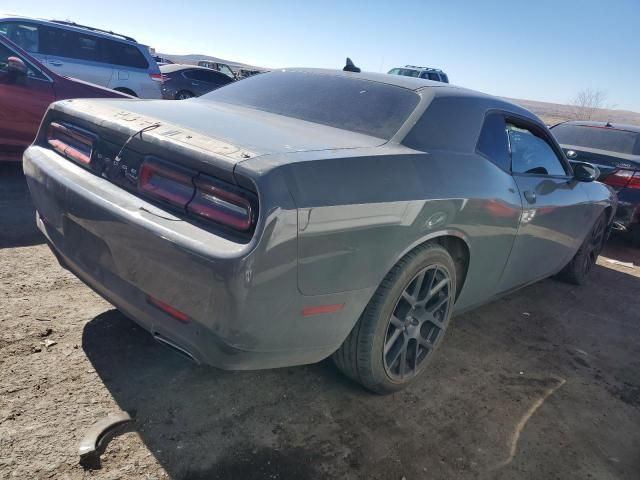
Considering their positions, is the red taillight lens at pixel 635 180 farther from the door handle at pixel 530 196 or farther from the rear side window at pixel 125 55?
the rear side window at pixel 125 55

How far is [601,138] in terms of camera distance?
6641 mm

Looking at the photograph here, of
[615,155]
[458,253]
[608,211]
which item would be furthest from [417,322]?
[615,155]

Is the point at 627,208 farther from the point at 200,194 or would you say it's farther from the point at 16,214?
the point at 16,214

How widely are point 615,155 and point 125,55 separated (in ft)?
27.5

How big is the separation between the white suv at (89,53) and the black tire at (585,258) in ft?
24.0

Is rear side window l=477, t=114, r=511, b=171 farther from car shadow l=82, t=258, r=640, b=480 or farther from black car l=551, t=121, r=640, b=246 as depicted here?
black car l=551, t=121, r=640, b=246

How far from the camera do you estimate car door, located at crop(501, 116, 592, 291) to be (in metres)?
3.14

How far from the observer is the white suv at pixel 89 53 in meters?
8.07

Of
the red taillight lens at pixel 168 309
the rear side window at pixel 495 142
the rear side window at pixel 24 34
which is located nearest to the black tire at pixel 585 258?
the rear side window at pixel 495 142

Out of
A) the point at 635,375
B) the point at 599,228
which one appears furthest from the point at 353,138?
the point at 599,228

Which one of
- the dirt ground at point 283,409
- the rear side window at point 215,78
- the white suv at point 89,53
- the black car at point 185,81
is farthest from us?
the rear side window at point 215,78

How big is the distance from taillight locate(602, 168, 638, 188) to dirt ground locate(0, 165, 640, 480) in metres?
3.12

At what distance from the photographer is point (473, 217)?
8.55 ft

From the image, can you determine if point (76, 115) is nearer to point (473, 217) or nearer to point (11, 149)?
point (473, 217)
